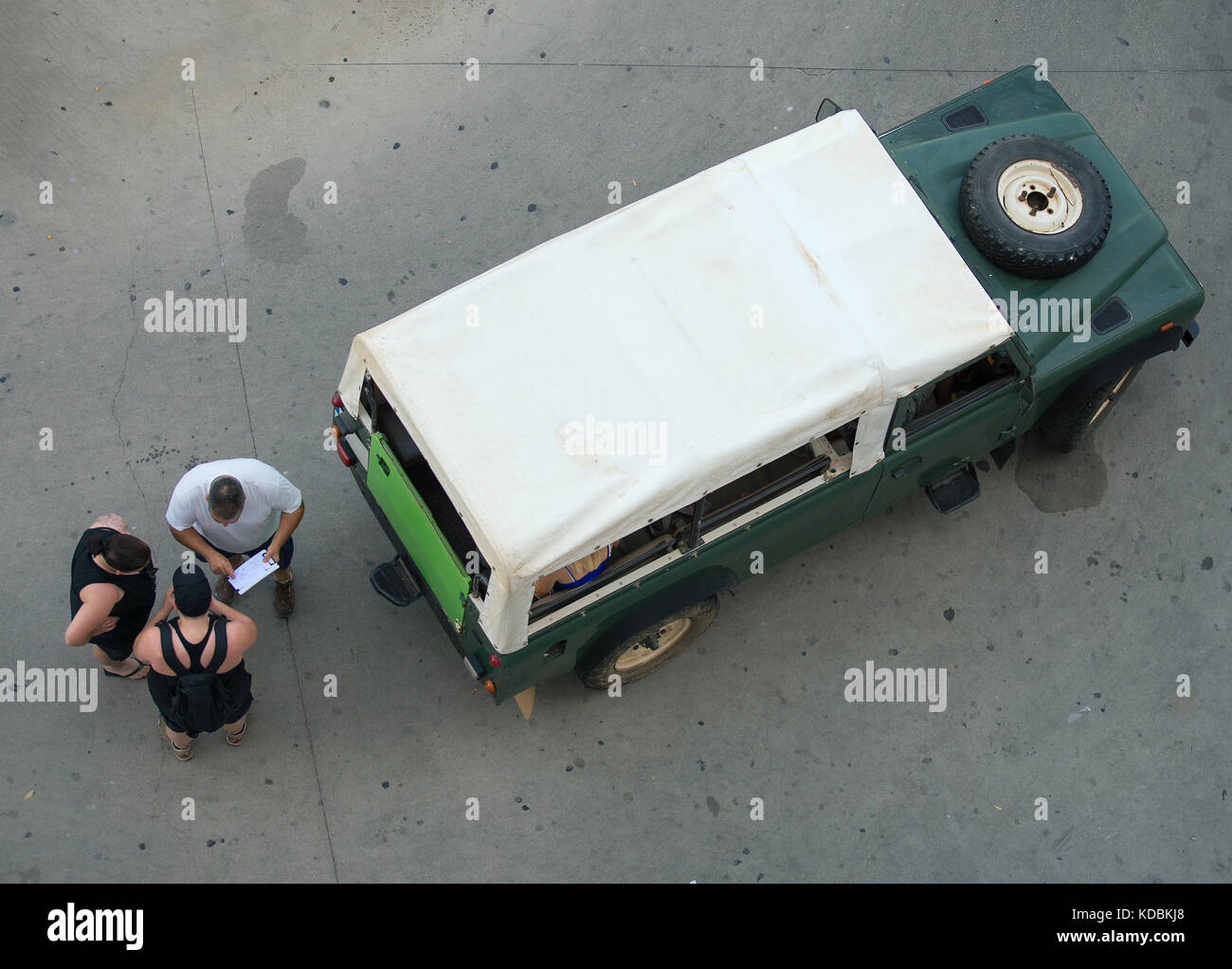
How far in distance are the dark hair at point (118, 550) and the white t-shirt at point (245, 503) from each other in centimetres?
27

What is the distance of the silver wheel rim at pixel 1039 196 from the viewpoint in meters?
6.40

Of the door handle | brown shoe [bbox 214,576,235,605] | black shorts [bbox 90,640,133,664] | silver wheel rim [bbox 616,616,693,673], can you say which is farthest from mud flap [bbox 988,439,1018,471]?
black shorts [bbox 90,640,133,664]

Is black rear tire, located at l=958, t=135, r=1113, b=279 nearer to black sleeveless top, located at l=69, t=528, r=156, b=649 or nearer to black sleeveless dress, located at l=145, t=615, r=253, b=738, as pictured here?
black sleeveless dress, located at l=145, t=615, r=253, b=738

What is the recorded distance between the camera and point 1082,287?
21.2 ft

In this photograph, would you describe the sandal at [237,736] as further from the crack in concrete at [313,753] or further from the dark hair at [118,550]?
the dark hair at [118,550]

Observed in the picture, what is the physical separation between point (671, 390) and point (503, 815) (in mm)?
2604

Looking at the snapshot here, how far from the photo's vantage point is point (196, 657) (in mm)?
5832

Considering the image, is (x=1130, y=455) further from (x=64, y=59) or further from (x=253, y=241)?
(x=64, y=59)

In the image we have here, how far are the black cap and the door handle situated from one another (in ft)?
11.2

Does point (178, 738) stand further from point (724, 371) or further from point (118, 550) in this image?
point (724, 371)

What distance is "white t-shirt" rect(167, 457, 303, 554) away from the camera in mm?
6020

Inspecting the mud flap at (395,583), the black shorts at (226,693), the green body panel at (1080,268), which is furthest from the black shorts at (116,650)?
the green body panel at (1080,268)

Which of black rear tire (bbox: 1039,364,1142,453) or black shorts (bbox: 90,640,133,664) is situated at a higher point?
black rear tire (bbox: 1039,364,1142,453)

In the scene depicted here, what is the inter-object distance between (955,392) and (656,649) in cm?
211
